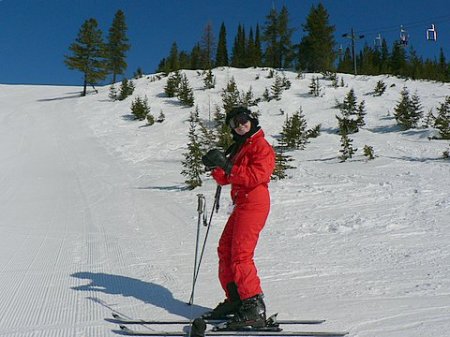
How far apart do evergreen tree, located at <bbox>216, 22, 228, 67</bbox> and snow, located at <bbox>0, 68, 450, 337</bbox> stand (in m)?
44.5

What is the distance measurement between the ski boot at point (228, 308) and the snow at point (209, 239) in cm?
29

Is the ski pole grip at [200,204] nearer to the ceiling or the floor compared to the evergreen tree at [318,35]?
nearer to the floor

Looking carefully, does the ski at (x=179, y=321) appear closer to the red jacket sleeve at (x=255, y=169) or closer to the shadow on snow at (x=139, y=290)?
the shadow on snow at (x=139, y=290)

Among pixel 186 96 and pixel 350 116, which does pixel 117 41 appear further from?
pixel 350 116

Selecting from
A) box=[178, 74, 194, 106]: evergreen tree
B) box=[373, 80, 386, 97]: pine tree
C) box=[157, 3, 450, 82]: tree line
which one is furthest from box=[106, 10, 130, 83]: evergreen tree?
box=[373, 80, 386, 97]: pine tree

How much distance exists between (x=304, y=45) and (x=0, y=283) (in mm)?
37916

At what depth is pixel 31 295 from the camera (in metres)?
3.86

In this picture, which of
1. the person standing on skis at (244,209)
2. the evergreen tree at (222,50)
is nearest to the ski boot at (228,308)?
the person standing on skis at (244,209)

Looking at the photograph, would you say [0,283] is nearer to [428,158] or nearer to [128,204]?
[128,204]

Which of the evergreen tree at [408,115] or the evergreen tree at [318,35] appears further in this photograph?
the evergreen tree at [318,35]

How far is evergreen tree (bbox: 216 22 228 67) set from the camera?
57.9 meters

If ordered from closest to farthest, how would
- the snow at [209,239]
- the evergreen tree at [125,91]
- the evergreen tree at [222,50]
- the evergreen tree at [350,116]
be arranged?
the snow at [209,239] → the evergreen tree at [350,116] → the evergreen tree at [125,91] → the evergreen tree at [222,50]

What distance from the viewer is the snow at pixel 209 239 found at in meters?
3.47

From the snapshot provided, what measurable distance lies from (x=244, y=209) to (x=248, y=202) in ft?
0.20
